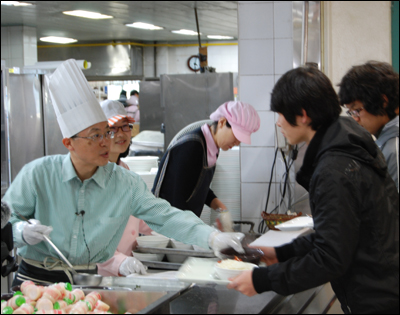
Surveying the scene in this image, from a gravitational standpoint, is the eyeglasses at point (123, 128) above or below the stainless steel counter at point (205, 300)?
above

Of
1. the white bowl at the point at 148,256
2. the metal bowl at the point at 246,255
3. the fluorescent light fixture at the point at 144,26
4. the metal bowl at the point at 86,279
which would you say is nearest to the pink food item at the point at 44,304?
the metal bowl at the point at 86,279

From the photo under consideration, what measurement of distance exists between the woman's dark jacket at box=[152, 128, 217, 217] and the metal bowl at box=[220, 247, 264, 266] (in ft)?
2.12

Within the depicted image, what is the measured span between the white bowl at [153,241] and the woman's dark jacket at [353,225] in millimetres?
1231

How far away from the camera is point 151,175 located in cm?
366

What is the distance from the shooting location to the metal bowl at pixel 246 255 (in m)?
1.82

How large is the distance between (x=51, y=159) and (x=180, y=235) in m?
0.66

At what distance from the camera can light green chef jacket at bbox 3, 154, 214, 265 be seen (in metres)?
1.79

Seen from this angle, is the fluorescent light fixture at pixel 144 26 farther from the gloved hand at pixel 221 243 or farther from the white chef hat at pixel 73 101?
the gloved hand at pixel 221 243

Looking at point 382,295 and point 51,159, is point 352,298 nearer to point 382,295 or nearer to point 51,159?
point 382,295

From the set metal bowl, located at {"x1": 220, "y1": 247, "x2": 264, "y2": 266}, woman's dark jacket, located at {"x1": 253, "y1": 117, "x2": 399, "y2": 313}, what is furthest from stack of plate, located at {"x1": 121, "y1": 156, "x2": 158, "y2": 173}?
woman's dark jacket, located at {"x1": 253, "y1": 117, "x2": 399, "y2": 313}

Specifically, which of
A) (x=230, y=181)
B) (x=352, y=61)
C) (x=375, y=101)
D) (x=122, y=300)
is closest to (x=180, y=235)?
(x=122, y=300)

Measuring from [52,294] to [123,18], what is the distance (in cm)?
677

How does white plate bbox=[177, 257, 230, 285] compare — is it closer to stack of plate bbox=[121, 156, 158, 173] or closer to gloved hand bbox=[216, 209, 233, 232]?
gloved hand bbox=[216, 209, 233, 232]

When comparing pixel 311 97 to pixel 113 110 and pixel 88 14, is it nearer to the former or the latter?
pixel 113 110
